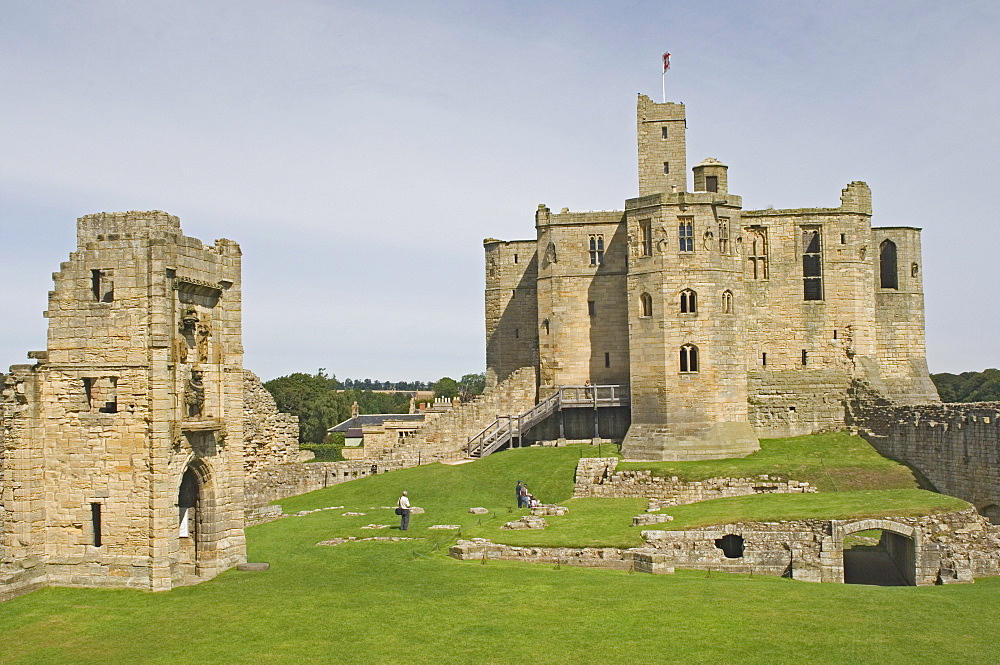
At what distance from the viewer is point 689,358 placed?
3934 centimetres

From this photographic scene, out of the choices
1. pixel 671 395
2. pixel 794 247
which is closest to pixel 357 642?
pixel 671 395

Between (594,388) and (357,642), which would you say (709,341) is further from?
(357,642)

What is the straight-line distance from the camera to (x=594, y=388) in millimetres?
43469

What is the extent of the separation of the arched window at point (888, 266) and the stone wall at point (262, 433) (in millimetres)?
27230

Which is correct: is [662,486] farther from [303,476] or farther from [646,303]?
[303,476]

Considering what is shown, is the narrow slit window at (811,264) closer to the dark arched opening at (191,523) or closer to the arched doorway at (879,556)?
the arched doorway at (879,556)

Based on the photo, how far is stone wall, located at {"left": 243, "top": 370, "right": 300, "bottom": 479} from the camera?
37.7 meters

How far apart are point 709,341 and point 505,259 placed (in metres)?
16.1

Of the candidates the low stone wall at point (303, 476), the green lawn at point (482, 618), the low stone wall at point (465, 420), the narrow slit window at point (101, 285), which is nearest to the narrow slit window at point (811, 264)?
the low stone wall at point (465, 420)

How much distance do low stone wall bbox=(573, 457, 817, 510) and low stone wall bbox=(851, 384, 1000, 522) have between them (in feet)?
16.4

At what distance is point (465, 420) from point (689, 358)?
1098 centimetres

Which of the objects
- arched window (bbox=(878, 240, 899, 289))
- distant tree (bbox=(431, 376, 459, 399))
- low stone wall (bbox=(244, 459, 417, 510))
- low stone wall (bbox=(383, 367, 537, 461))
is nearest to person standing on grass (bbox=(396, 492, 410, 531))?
low stone wall (bbox=(244, 459, 417, 510))

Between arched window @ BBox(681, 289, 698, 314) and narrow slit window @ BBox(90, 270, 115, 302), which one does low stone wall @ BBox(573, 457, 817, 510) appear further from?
narrow slit window @ BBox(90, 270, 115, 302)

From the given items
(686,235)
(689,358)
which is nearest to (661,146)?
(686,235)
